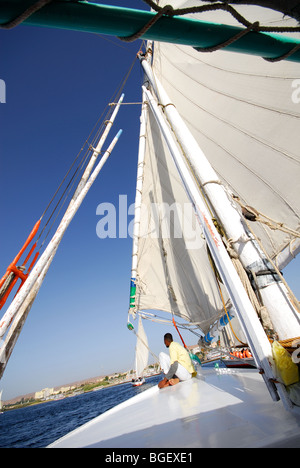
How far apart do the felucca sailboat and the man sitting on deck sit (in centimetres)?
48

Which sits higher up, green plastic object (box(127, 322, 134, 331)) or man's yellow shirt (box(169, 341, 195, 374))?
green plastic object (box(127, 322, 134, 331))

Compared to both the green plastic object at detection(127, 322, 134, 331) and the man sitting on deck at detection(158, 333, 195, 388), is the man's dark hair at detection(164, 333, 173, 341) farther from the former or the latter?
the green plastic object at detection(127, 322, 134, 331)

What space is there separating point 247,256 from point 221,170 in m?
3.40

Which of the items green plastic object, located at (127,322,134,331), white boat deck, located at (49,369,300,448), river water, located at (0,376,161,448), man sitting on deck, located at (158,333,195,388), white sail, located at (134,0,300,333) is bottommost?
river water, located at (0,376,161,448)

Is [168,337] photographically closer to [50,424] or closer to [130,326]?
[130,326]

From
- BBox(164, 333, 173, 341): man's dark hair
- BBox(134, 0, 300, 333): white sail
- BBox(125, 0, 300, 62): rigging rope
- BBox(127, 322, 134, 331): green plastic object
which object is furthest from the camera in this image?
BBox(127, 322, 134, 331): green plastic object

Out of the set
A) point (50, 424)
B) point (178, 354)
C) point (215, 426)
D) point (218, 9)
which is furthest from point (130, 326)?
point (50, 424)

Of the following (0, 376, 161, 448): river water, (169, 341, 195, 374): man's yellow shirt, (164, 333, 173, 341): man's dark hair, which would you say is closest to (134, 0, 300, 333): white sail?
(164, 333, 173, 341): man's dark hair

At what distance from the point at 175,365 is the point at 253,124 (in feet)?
18.0

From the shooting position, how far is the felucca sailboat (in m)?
1.33

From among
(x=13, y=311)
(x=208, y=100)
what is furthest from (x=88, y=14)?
(x=208, y=100)

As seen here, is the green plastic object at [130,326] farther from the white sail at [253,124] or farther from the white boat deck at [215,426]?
the white sail at [253,124]

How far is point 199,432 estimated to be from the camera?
1673 mm

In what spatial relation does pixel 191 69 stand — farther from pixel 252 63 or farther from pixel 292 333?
pixel 292 333
